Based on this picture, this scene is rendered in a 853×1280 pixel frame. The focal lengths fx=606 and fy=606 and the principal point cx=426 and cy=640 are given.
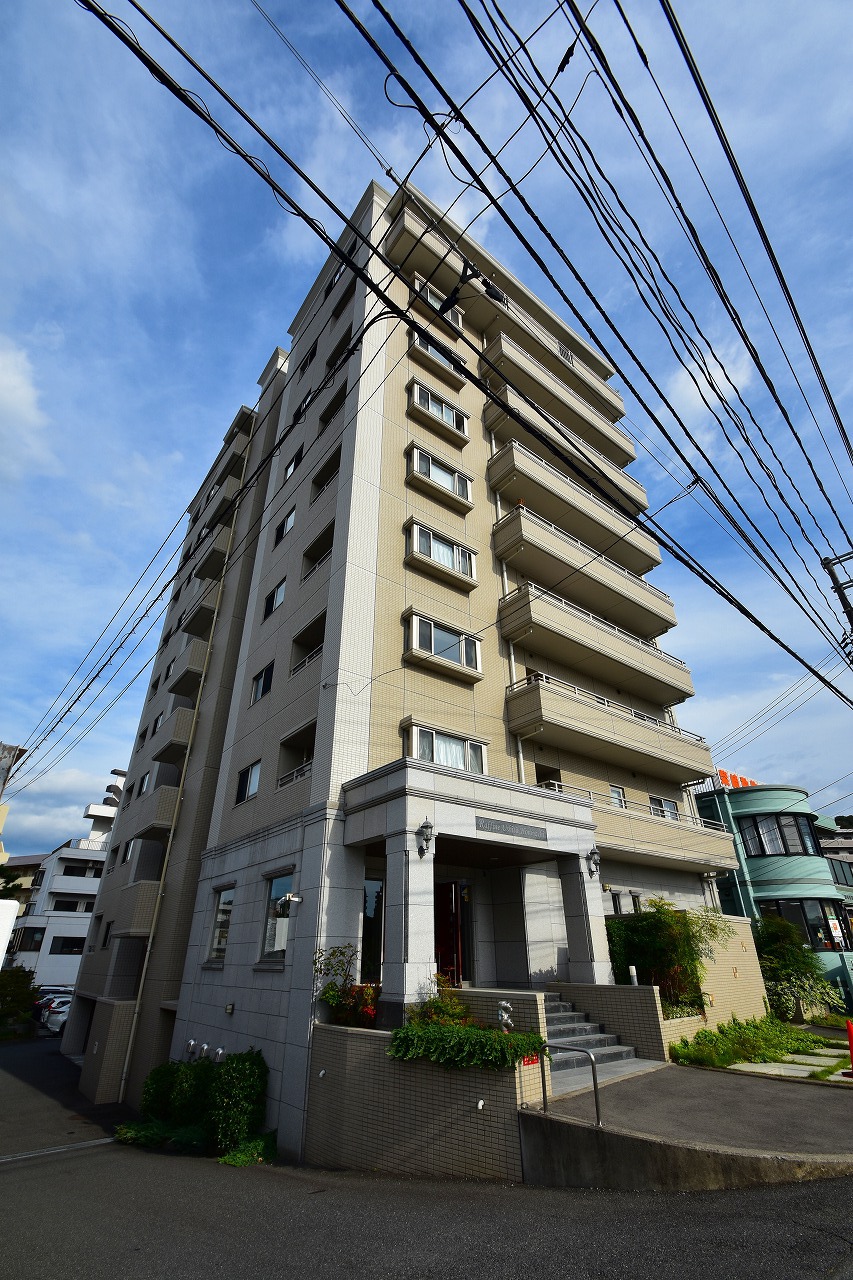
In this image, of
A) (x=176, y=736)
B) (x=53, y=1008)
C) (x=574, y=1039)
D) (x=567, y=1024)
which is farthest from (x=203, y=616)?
(x=53, y=1008)

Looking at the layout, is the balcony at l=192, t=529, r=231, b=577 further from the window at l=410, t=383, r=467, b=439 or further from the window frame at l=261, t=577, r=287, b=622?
the window at l=410, t=383, r=467, b=439

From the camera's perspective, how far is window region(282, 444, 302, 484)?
74.8 ft

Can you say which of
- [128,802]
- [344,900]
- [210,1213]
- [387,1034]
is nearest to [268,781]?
[344,900]

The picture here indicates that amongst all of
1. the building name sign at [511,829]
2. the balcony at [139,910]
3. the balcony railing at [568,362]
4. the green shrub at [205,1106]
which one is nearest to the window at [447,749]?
the building name sign at [511,829]

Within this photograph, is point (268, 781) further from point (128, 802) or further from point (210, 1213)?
point (128, 802)

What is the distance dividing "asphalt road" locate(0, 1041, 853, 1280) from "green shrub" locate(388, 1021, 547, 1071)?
1.27m

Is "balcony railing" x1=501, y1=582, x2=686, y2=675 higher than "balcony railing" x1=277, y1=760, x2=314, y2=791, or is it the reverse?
"balcony railing" x1=501, y1=582, x2=686, y2=675

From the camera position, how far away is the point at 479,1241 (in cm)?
603

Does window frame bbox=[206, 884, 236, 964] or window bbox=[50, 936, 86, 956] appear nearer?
window frame bbox=[206, 884, 236, 964]

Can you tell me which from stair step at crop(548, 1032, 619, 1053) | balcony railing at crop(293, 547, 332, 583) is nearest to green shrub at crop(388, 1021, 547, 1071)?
stair step at crop(548, 1032, 619, 1053)

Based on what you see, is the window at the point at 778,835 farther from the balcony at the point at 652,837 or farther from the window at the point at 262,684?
the window at the point at 262,684

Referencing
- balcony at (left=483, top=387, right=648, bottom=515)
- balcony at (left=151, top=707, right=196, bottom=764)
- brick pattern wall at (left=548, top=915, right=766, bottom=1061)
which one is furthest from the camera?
balcony at (left=151, top=707, right=196, bottom=764)

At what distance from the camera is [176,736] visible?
23.4 meters

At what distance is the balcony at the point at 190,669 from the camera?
985 inches
